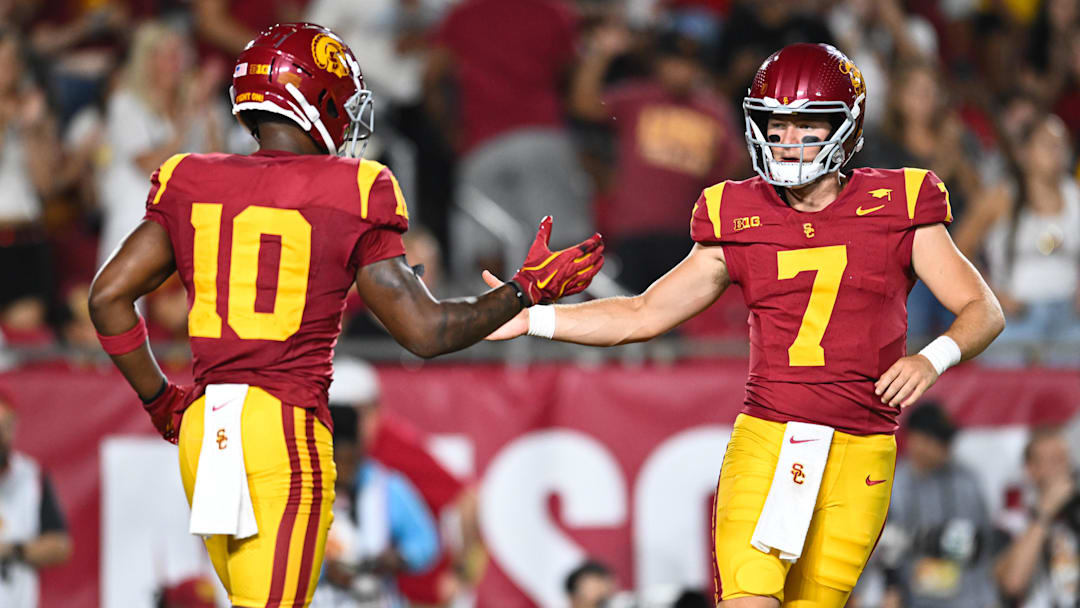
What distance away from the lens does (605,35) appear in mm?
9562

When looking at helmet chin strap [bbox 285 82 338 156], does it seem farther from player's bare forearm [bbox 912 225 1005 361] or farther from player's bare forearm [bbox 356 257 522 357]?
player's bare forearm [bbox 912 225 1005 361]

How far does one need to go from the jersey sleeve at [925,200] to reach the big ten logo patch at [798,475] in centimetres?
82

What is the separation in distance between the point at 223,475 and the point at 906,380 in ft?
6.43

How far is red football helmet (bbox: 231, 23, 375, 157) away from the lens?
14.0 feet

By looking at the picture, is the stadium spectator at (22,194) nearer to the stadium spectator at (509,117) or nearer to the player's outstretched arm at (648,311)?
the stadium spectator at (509,117)

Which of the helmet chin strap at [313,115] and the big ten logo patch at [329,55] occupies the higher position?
the big ten logo patch at [329,55]

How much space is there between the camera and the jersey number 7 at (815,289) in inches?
179

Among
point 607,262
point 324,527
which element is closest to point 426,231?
point 607,262

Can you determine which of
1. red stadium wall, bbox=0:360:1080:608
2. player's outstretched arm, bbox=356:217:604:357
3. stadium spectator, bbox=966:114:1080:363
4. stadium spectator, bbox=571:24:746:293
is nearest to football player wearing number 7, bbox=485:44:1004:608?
player's outstretched arm, bbox=356:217:604:357

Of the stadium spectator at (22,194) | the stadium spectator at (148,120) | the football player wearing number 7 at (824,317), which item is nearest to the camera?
the football player wearing number 7 at (824,317)

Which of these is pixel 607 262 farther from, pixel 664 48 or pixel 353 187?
pixel 353 187

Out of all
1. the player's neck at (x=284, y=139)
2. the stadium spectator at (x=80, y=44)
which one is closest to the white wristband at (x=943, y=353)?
the player's neck at (x=284, y=139)

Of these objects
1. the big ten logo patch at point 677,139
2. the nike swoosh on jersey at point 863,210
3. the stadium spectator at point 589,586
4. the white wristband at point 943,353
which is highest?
the nike swoosh on jersey at point 863,210

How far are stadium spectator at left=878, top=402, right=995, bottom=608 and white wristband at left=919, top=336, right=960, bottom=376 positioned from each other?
3.45 metres
